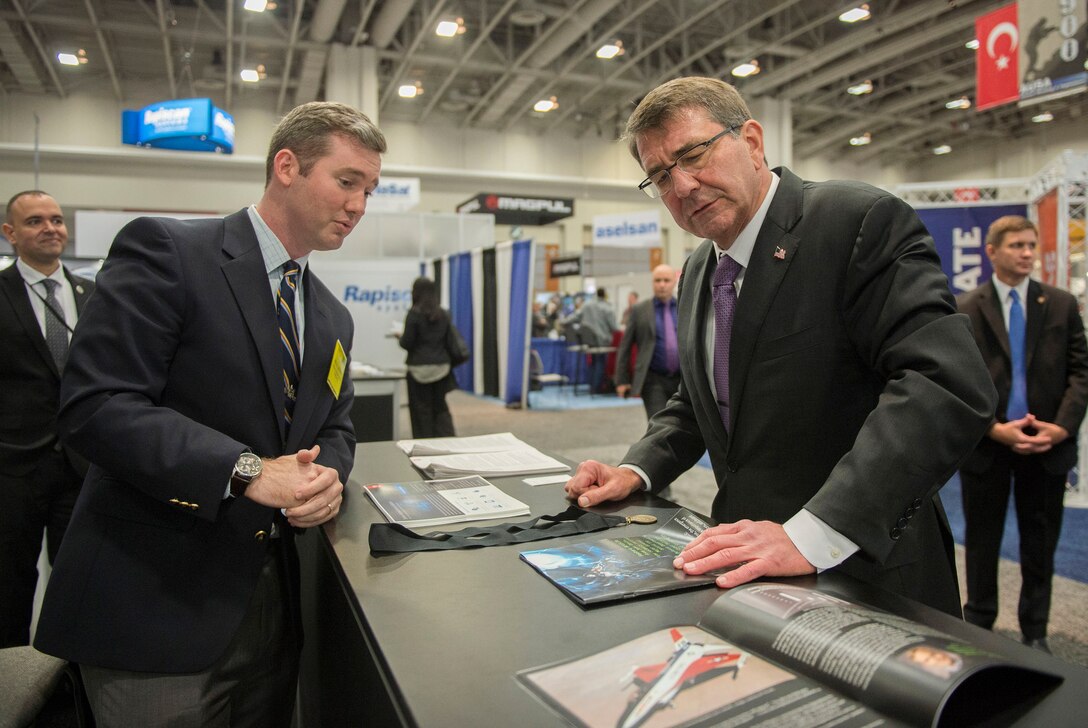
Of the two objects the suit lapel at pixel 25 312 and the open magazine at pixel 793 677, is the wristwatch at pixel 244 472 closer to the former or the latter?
the open magazine at pixel 793 677

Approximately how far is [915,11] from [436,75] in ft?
25.7

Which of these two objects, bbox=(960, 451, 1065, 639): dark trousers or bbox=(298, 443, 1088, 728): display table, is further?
bbox=(960, 451, 1065, 639): dark trousers

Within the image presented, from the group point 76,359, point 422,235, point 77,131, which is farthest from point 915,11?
point 77,131

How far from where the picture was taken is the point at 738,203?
1225 millimetres

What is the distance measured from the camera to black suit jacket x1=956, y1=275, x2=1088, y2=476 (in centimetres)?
265

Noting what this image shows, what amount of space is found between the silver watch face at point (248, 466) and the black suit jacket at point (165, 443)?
0.02 meters

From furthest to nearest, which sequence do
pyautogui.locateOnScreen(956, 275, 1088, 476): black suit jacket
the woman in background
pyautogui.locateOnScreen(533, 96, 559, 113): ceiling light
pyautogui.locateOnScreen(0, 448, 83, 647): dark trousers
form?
pyautogui.locateOnScreen(533, 96, 559, 113): ceiling light, the woman in background, pyautogui.locateOnScreen(956, 275, 1088, 476): black suit jacket, pyautogui.locateOnScreen(0, 448, 83, 647): dark trousers

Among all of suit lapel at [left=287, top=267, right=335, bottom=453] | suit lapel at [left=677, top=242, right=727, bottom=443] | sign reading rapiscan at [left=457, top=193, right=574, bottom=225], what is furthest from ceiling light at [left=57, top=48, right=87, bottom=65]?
suit lapel at [left=677, top=242, right=727, bottom=443]

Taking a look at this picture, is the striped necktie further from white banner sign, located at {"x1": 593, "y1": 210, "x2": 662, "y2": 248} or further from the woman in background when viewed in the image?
white banner sign, located at {"x1": 593, "y1": 210, "x2": 662, "y2": 248}

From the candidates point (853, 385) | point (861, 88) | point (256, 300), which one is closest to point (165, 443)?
point (256, 300)

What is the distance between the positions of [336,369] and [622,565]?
30.0 inches

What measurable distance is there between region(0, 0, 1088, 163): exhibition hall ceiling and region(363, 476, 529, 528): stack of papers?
29.6 ft

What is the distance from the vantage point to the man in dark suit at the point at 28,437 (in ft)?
7.48

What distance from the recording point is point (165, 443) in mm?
1058
